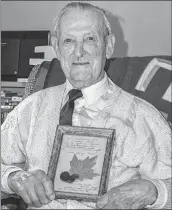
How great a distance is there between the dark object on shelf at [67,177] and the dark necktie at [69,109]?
0.60 feet

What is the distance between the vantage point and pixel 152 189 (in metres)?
1.15

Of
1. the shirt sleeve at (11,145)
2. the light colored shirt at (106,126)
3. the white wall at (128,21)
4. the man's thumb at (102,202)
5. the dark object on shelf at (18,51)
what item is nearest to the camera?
the man's thumb at (102,202)

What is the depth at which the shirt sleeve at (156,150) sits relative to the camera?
1211 mm

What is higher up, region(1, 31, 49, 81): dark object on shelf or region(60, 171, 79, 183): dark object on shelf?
region(1, 31, 49, 81): dark object on shelf

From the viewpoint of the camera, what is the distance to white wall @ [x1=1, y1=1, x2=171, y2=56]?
2.75m

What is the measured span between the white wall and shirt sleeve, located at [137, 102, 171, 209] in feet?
5.05

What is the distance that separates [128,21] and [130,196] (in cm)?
190

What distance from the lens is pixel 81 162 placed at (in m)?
1.15

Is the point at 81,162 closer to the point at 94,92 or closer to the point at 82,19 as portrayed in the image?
the point at 94,92

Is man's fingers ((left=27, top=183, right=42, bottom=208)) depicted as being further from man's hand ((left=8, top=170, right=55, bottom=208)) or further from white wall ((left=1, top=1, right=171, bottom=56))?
white wall ((left=1, top=1, right=171, bottom=56))

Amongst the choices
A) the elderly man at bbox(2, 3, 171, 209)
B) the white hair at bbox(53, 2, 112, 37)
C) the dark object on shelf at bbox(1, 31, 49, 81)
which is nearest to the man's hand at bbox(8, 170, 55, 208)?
the elderly man at bbox(2, 3, 171, 209)

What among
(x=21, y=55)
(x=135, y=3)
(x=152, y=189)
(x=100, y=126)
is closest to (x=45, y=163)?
(x=100, y=126)

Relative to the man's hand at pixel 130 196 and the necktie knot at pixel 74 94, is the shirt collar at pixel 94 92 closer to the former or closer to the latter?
the necktie knot at pixel 74 94

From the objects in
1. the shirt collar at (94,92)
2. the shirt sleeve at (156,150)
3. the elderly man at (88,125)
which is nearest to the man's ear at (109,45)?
the elderly man at (88,125)
